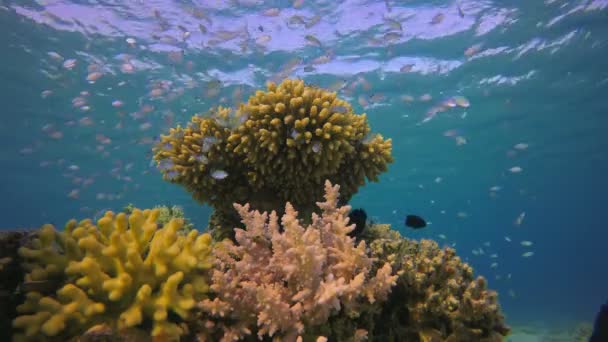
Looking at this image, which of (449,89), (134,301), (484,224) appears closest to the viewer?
(134,301)

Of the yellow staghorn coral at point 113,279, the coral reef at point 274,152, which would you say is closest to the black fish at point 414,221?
the coral reef at point 274,152

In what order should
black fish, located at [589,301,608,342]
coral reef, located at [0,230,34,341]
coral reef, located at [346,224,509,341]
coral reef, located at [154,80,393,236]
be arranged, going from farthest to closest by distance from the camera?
1. black fish, located at [589,301,608,342]
2. coral reef, located at [154,80,393,236]
3. coral reef, located at [346,224,509,341]
4. coral reef, located at [0,230,34,341]

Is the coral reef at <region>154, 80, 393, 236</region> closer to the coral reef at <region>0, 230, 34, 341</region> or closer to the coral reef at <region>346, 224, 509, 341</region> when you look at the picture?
the coral reef at <region>346, 224, 509, 341</region>

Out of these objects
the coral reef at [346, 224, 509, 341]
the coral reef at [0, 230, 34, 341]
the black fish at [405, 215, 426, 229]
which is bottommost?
the coral reef at [0, 230, 34, 341]

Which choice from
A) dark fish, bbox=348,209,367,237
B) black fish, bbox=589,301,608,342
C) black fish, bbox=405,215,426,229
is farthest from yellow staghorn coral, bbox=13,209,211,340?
black fish, bbox=589,301,608,342

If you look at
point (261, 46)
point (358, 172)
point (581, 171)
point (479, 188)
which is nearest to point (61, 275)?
point (358, 172)

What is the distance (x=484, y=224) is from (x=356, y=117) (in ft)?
427

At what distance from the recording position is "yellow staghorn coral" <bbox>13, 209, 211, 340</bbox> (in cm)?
215

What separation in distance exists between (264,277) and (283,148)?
1939 mm

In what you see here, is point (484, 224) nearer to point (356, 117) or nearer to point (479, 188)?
point (479, 188)

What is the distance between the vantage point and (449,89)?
83.7 ft

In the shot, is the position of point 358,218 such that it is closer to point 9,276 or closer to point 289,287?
point 289,287

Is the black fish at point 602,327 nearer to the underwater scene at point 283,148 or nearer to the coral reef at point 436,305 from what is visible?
the underwater scene at point 283,148

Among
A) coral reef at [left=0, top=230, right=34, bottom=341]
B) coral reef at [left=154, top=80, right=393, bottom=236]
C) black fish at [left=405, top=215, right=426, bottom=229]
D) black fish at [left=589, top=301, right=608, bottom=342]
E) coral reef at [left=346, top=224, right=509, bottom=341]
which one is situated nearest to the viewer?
coral reef at [left=0, top=230, right=34, bottom=341]
